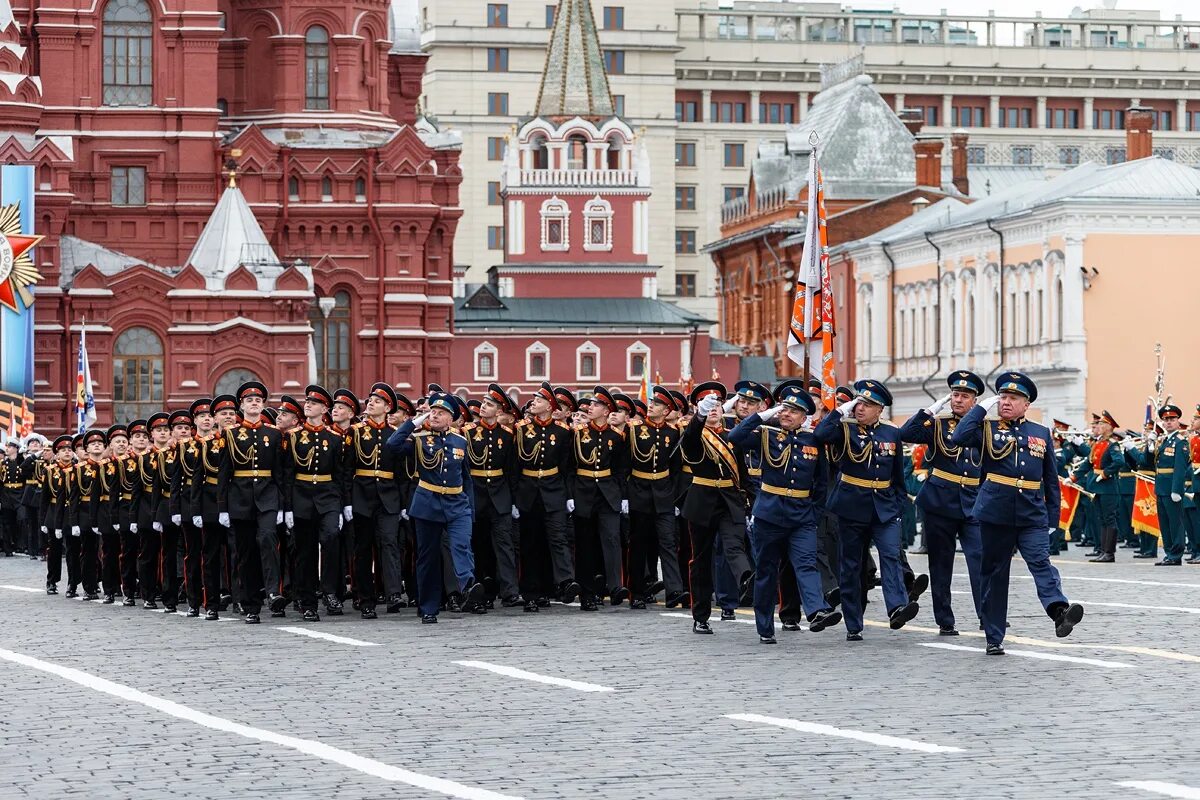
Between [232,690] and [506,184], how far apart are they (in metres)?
79.6

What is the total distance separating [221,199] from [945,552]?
51395 mm

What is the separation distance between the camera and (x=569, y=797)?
9.98 m

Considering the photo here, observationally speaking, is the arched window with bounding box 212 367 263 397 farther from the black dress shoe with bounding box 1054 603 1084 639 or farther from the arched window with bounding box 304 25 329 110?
the black dress shoe with bounding box 1054 603 1084 639

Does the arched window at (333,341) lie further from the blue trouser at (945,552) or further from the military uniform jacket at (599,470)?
the blue trouser at (945,552)

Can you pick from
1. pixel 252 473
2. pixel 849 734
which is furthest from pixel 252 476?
pixel 849 734

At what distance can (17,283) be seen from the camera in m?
60.3

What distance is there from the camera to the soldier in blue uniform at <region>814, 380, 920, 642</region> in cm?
1636

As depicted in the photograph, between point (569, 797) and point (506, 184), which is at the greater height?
point (506, 184)

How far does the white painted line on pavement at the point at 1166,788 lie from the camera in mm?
9578

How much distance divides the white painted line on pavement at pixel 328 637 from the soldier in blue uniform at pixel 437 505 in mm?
933

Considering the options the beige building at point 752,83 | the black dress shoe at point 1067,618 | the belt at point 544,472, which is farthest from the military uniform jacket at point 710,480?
the beige building at point 752,83

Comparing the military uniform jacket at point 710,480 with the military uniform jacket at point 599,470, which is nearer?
the military uniform jacket at point 710,480

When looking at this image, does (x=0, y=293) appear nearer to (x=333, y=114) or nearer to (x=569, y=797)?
(x=333, y=114)

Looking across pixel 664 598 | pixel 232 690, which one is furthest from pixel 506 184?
pixel 232 690
